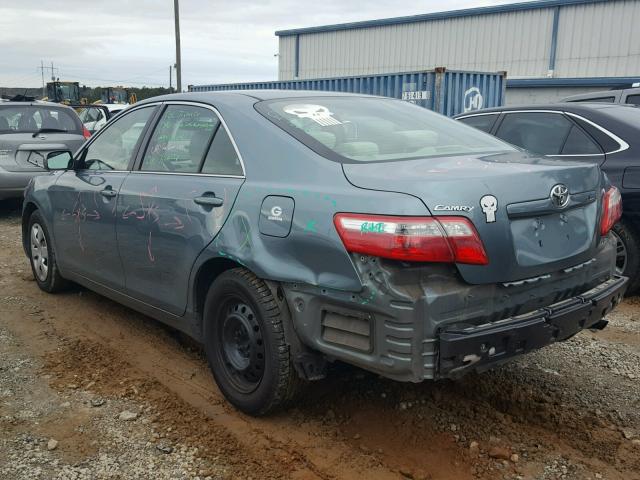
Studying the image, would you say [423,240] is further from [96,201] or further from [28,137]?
[28,137]

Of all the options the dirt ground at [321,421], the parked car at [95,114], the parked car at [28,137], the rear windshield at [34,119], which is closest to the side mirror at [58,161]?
the dirt ground at [321,421]

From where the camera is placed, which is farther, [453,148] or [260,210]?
[453,148]

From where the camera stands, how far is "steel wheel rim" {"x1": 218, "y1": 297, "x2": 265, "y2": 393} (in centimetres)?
314

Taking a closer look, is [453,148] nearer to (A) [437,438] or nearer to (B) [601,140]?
(A) [437,438]

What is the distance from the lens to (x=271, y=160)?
3.13m

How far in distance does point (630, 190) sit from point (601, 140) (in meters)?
0.53

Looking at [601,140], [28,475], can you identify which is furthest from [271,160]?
[601,140]

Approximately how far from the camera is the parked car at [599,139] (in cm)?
511

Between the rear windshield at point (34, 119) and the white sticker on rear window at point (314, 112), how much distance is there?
7.38 meters

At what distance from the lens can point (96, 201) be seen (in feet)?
14.3

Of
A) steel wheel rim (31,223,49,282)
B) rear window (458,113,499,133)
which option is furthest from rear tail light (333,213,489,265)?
rear window (458,113,499,133)

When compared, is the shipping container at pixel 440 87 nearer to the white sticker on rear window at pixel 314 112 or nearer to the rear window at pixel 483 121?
the rear window at pixel 483 121

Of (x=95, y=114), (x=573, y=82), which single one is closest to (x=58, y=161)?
(x=95, y=114)

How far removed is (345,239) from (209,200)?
3.35 feet
